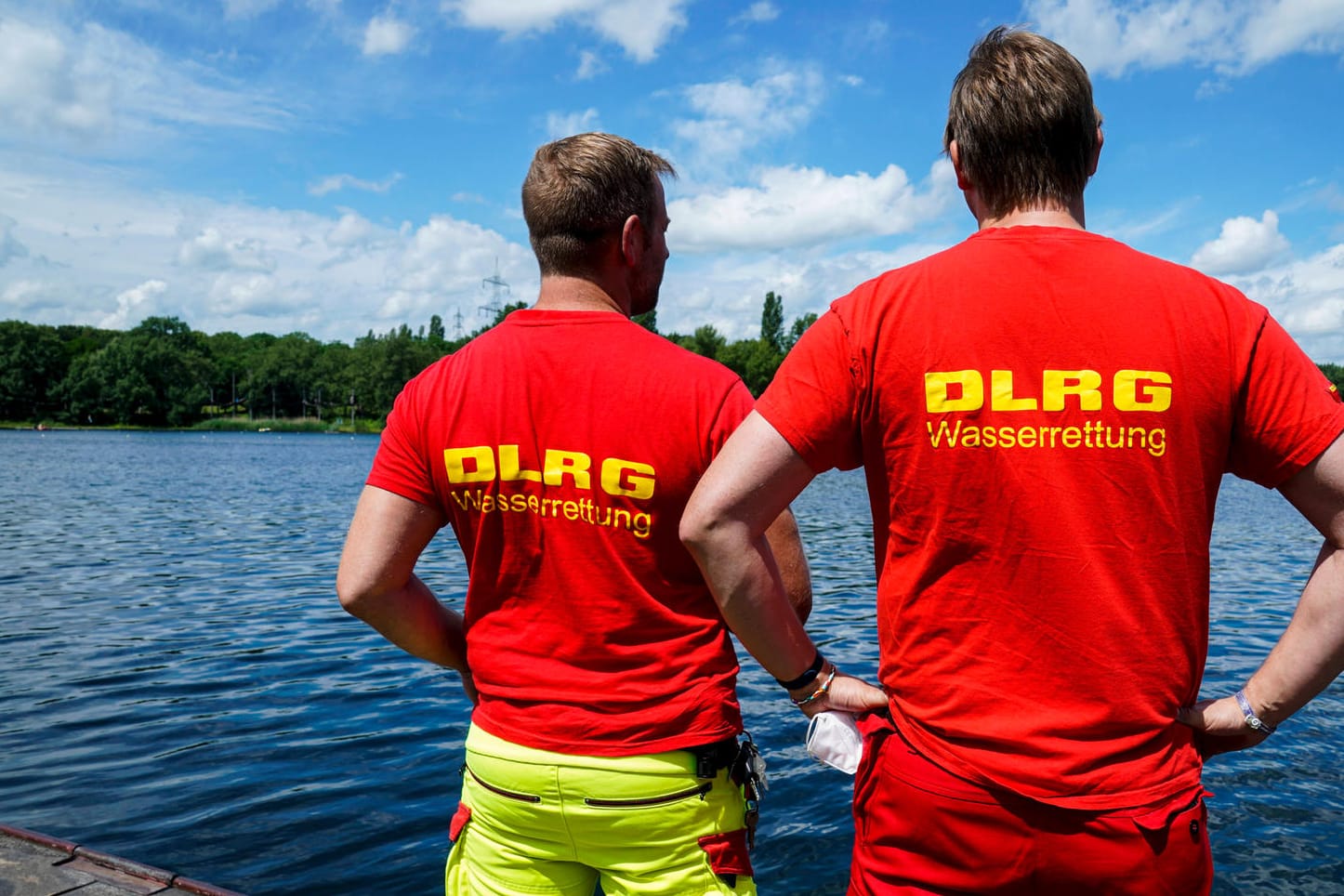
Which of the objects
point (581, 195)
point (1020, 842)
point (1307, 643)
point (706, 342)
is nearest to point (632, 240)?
point (581, 195)

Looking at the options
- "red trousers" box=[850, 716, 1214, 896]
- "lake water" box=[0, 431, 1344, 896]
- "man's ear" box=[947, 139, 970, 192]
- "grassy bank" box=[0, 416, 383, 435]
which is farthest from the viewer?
"grassy bank" box=[0, 416, 383, 435]

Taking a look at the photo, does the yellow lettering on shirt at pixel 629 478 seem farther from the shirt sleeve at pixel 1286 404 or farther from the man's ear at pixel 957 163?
the shirt sleeve at pixel 1286 404

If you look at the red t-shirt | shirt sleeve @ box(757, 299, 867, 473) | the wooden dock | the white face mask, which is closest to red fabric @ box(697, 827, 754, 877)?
the white face mask

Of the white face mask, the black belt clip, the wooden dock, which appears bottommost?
the wooden dock

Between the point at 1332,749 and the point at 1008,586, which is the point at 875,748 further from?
the point at 1332,749

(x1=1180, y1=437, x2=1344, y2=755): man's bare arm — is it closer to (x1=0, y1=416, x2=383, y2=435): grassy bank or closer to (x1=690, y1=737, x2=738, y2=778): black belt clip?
(x1=690, y1=737, x2=738, y2=778): black belt clip

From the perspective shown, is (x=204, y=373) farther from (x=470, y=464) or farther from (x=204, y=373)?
(x=470, y=464)

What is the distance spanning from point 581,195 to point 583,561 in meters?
1.00

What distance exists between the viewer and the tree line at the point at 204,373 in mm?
121688

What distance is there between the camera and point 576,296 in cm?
286

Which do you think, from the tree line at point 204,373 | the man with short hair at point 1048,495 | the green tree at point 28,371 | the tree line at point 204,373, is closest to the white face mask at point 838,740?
the man with short hair at point 1048,495

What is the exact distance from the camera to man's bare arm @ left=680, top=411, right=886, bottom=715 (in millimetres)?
2273

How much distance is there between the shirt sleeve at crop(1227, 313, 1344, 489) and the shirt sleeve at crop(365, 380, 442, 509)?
2039mm

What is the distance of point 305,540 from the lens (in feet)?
78.7
